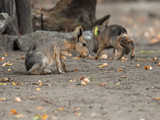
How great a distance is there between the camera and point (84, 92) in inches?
250

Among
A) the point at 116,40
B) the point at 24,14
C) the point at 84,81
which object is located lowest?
the point at 84,81

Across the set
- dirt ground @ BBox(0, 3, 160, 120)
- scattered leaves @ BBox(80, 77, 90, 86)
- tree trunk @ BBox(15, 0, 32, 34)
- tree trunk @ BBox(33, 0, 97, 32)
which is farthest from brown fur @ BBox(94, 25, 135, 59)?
scattered leaves @ BBox(80, 77, 90, 86)

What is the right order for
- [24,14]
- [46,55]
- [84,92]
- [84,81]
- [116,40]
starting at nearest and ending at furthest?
[84,92] → [84,81] → [46,55] → [116,40] → [24,14]

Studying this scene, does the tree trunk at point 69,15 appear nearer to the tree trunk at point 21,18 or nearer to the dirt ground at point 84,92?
the tree trunk at point 21,18

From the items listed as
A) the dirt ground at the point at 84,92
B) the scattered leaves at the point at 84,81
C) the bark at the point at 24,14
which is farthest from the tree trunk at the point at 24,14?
the scattered leaves at the point at 84,81

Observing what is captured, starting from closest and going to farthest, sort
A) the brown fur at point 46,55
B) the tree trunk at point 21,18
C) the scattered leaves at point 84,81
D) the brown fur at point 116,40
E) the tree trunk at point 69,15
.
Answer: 1. the scattered leaves at point 84,81
2. the brown fur at point 46,55
3. the brown fur at point 116,40
4. the tree trunk at point 21,18
5. the tree trunk at point 69,15

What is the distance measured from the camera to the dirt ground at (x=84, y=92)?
5.33 metres

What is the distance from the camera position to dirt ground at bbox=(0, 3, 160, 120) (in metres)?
5.33

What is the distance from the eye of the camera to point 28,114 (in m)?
5.25

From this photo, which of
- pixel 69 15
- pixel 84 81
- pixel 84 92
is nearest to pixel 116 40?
pixel 69 15

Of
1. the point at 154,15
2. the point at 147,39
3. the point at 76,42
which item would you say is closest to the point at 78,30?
the point at 76,42

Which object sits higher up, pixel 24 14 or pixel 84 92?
pixel 24 14

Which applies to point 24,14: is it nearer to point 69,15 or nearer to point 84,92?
point 69,15

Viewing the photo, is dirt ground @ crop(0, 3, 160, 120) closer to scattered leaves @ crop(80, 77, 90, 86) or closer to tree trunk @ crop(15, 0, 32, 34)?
scattered leaves @ crop(80, 77, 90, 86)
